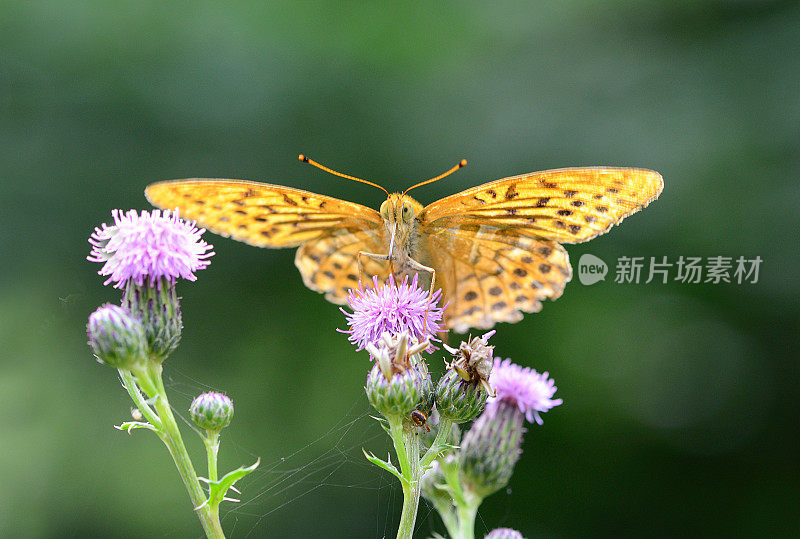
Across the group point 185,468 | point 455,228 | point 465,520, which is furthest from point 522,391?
point 185,468

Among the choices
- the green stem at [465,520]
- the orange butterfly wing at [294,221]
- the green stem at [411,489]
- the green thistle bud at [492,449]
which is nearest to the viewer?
the green stem at [411,489]

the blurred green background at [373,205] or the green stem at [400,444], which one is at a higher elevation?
the blurred green background at [373,205]

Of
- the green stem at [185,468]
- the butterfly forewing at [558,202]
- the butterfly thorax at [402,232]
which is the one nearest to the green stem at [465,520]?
the green stem at [185,468]

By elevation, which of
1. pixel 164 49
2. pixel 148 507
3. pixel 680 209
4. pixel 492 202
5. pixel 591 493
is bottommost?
pixel 148 507

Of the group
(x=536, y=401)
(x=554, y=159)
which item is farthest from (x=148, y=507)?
(x=554, y=159)

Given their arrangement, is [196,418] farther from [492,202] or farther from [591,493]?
[591,493]

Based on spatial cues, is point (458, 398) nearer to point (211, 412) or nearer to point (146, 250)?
point (211, 412)

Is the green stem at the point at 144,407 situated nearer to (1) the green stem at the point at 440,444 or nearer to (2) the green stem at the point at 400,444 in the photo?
(2) the green stem at the point at 400,444
